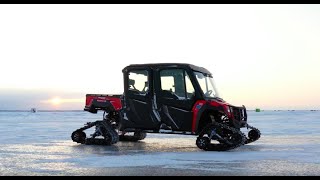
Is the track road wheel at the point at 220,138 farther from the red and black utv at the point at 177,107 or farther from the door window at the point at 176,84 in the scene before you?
the door window at the point at 176,84

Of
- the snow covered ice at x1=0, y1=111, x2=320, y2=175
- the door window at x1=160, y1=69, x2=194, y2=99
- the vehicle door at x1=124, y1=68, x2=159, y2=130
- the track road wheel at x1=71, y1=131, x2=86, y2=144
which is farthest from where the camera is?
the track road wheel at x1=71, y1=131, x2=86, y2=144

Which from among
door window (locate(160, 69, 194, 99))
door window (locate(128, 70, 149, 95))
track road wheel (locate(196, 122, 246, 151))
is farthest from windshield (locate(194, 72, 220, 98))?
door window (locate(128, 70, 149, 95))

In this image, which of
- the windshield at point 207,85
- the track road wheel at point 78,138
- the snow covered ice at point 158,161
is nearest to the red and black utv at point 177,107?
the windshield at point 207,85

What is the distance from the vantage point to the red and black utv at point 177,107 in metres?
10.9

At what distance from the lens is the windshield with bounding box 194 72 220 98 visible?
11.4 metres

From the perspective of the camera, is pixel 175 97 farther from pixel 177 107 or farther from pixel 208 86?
pixel 208 86

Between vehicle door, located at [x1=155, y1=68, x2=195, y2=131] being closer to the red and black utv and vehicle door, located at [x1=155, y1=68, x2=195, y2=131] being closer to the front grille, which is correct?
the red and black utv

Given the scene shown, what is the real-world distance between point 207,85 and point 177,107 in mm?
1075

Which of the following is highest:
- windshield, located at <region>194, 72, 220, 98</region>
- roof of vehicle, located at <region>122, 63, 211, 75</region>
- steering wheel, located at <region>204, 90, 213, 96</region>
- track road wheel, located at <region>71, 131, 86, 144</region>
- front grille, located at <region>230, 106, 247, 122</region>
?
roof of vehicle, located at <region>122, 63, 211, 75</region>

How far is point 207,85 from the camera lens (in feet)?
38.4

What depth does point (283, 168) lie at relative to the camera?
762 centimetres

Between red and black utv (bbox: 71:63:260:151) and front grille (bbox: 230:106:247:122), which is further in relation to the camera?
front grille (bbox: 230:106:247:122)

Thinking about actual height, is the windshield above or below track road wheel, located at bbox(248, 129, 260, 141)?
above

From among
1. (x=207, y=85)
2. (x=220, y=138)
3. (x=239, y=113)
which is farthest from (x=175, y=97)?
(x=239, y=113)
